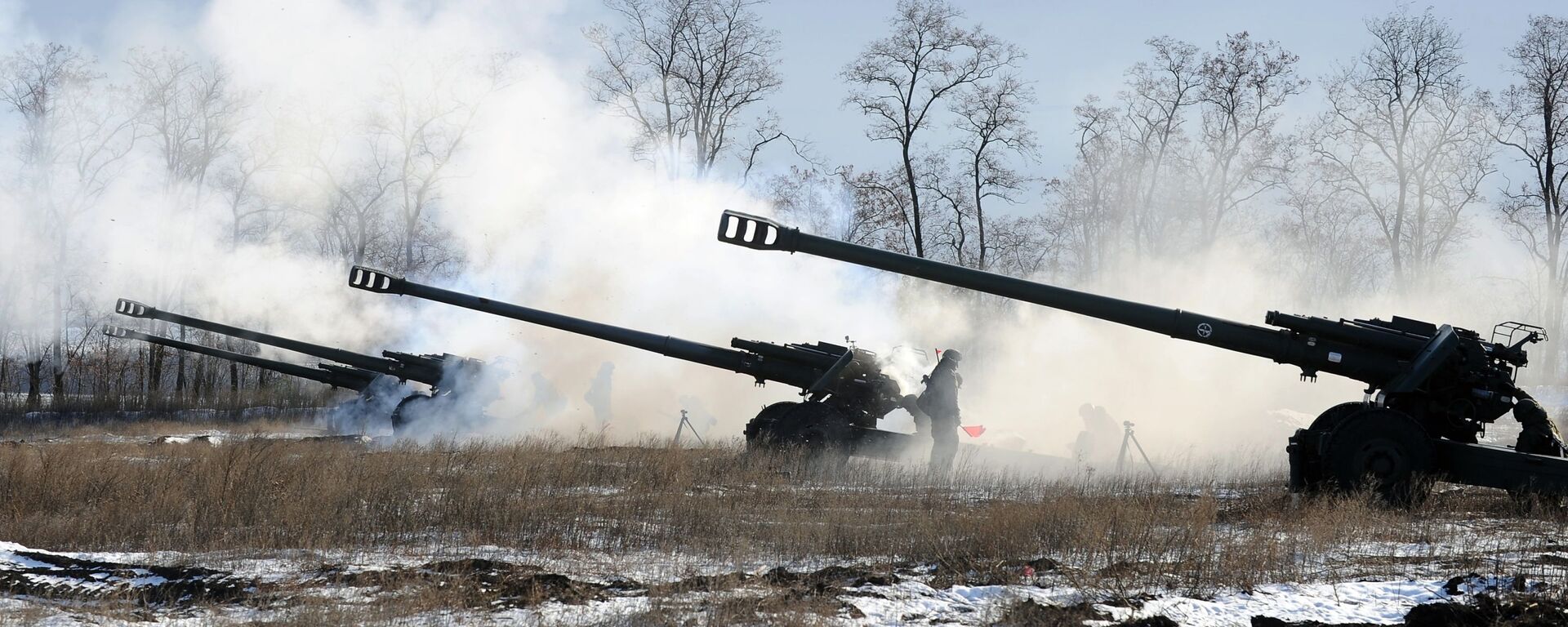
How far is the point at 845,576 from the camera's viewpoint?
299 inches

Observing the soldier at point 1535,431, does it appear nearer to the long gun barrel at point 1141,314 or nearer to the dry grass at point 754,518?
the dry grass at point 754,518

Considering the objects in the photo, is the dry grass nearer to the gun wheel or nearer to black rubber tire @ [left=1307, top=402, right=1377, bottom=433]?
black rubber tire @ [left=1307, top=402, right=1377, bottom=433]

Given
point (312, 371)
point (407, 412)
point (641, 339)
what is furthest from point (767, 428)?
point (312, 371)

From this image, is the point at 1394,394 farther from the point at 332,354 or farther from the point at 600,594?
the point at 332,354

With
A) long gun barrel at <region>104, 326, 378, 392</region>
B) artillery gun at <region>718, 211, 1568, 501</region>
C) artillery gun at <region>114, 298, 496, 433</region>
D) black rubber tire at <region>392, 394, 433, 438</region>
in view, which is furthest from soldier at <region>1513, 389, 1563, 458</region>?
long gun barrel at <region>104, 326, 378, 392</region>

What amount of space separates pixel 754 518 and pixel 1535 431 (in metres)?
7.41

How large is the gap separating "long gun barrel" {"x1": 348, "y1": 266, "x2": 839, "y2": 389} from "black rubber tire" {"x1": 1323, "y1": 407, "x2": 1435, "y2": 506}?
22.5ft

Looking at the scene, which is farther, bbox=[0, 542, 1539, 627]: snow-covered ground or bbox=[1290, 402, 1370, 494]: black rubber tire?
bbox=[1290, 402, 1370, 494]: black rubber tire

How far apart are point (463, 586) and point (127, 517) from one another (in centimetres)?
428

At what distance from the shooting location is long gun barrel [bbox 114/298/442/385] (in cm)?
2444

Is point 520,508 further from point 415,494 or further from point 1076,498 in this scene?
point 1076,498

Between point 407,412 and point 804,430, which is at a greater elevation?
point 804,430

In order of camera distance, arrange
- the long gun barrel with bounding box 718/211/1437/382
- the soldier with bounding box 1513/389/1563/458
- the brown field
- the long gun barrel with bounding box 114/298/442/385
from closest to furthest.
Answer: the brown field → the soldier with bounding box 1513/389/1563/458 → the long gun barrel with bounding box 718/211/1437/382 → the long gun barrel with bounding box 114/298/442/385

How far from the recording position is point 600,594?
7207 mm
